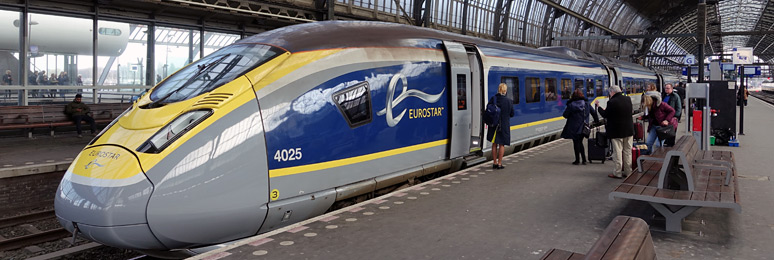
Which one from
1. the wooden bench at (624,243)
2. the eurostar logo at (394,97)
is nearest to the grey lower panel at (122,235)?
the eurostar logo at (394,97)

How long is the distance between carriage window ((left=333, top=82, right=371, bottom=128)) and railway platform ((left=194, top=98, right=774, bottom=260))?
3.21ft

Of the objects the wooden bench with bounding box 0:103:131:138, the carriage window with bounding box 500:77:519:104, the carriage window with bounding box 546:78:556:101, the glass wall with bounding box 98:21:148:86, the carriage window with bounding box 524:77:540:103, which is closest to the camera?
the carriage window with bounding box 500:77:519:104

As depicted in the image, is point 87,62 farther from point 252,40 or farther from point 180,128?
point 180,128

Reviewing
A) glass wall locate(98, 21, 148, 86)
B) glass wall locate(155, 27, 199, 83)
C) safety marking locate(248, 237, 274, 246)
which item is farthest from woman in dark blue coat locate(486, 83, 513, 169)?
glass wall locate(98, 21, 148, 86)

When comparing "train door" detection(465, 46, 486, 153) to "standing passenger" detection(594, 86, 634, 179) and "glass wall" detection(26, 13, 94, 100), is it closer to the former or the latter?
"standing passenger" detection(594, 86, 634, 179)

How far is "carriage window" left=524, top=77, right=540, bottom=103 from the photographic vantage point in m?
12.4

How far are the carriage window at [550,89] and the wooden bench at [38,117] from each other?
37.1ft

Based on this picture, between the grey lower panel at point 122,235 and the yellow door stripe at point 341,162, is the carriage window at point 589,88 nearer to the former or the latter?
the yellow door stripe at point 341,162

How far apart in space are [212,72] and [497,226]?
135 inches

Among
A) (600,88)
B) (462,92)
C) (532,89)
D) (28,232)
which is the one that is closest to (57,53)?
(28,232)

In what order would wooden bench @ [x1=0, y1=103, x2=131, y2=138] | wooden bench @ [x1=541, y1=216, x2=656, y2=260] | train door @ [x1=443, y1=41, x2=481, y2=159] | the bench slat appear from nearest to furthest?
wooden bench @ [x1=541, y1=216, x2=656, y2=260] → the bench slat → train door @ [x1=443, y1=41, x2=481, y2=159] → wooden bench @ [x1=0, y1=103, x2=131, y2=138]

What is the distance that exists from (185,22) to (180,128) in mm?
11547

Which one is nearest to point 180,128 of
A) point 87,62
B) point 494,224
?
point 494,224

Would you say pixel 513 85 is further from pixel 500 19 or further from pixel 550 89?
pixel 500 19
